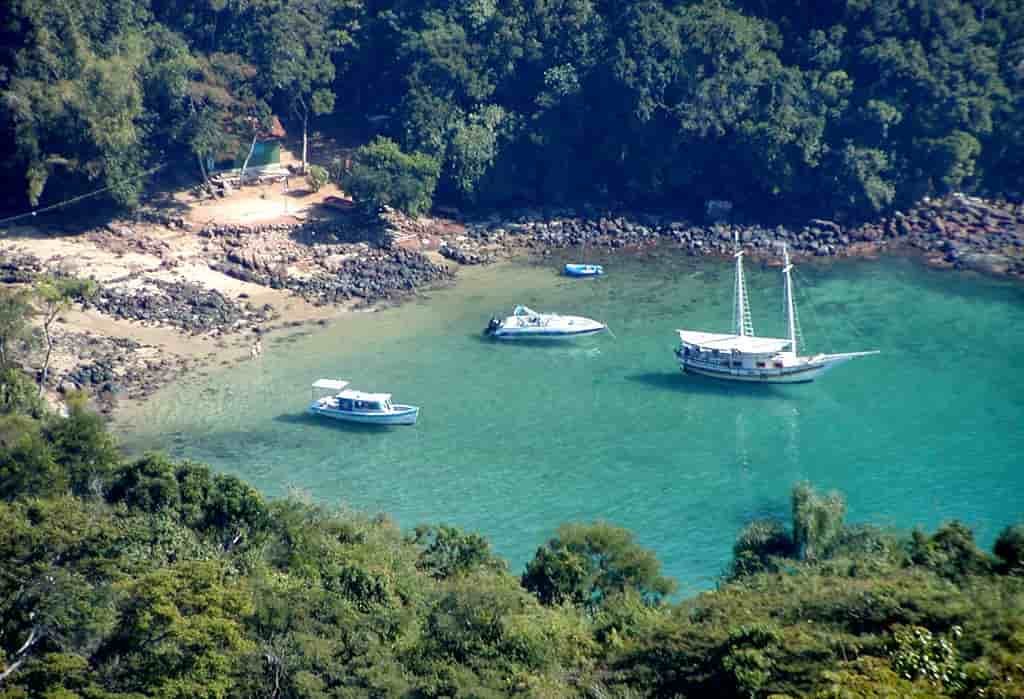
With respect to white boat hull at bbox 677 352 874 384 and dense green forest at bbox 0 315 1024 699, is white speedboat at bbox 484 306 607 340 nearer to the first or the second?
white boat hull at bbox 677 352 874 384

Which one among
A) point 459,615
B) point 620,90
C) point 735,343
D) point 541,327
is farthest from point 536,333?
point 459,615

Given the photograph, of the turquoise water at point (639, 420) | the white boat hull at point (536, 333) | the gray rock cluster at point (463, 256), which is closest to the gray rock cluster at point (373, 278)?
the gray rock cluster at point (463, 256)

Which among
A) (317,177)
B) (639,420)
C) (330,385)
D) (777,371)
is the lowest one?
(639,420)

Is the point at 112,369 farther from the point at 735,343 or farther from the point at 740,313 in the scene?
the point at 740,313

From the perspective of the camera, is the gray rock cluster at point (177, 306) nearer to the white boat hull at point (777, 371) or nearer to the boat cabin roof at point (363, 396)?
the boat cabin roof at point (363, 396)

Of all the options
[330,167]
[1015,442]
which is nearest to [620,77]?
[330,167]

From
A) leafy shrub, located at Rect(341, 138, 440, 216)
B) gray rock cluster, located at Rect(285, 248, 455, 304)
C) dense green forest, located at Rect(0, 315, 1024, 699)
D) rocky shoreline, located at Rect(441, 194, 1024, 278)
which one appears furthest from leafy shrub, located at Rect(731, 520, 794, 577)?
leafy shrub, located at Rect(341, 138, 440, 216)

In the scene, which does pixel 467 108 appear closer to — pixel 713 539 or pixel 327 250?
pixel 327 250
